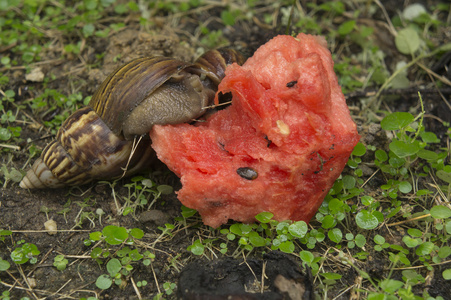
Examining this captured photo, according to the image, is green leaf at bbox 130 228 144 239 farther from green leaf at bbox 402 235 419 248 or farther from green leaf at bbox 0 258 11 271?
green leaf at bbox 402 235 419 248

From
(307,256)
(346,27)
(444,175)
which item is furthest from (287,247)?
(346,27)

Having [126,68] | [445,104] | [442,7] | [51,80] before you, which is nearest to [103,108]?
[126,68]

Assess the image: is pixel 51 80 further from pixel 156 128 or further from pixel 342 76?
pixel 342 76

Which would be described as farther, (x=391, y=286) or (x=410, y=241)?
(x=410, y=241)

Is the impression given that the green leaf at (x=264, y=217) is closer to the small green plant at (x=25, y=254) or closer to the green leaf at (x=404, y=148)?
the green leaf at (x=404, y=148)

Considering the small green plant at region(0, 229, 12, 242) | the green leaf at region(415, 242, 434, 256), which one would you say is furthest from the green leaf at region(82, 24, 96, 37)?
the green leaf at region(415, 242, 434, 256)

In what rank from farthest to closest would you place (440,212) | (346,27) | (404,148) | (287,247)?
1. (346,27)
2. (404,148)
3. (440,212)
4. (287,247)

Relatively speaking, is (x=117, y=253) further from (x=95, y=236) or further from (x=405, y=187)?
(x=405, y=187)
